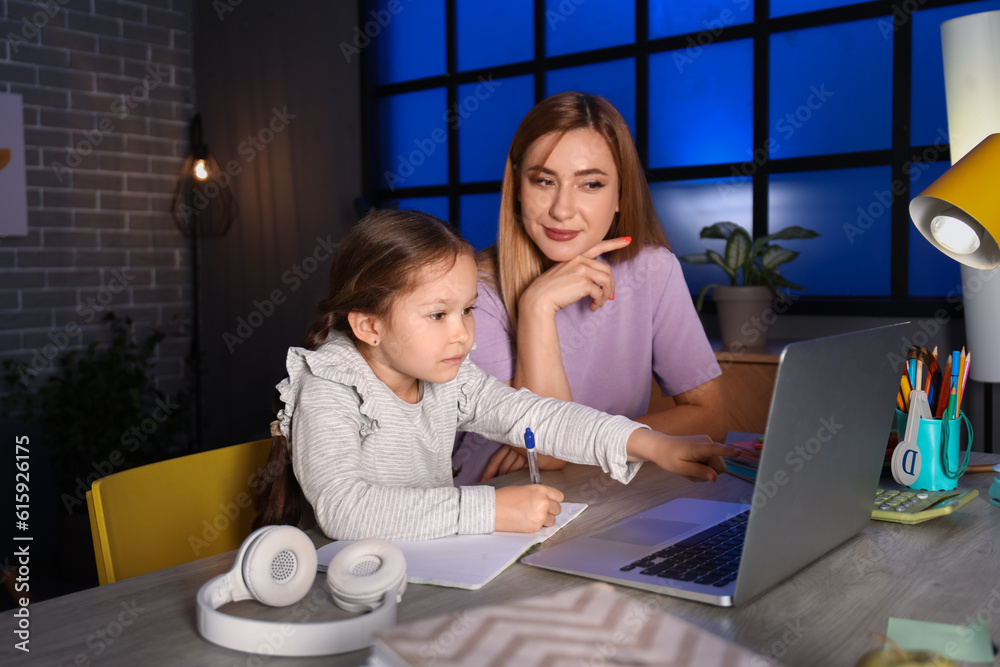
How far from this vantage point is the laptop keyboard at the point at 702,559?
785 millimetres

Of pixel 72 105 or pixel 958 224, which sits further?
pixel 72 105

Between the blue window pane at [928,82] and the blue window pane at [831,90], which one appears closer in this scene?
the blue window pane at [928,82]

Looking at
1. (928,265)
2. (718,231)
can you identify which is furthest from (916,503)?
(928,265)

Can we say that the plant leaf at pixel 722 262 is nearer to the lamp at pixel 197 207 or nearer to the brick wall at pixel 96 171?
the lamp at pixel 197 207

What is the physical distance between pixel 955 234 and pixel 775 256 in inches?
73.6

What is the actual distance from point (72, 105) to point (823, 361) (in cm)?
371

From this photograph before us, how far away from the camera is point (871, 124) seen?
2941mm

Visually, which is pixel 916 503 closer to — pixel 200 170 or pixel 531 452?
pixel 531 452

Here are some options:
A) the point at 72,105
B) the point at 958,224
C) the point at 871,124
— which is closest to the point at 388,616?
→ the point at 958,224

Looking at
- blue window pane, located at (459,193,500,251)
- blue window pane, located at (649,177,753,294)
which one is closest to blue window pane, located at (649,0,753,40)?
blue window pane, located at (649,177,753,294)

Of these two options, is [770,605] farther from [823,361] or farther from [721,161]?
[721,161]

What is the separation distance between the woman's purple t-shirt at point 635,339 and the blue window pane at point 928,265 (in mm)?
1574

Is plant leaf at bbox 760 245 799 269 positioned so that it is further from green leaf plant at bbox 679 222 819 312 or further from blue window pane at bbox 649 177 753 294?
blue window pane at bbox 649 177 753 294

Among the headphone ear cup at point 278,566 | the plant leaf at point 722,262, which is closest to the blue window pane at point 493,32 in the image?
the plant leaf at point 722,262
